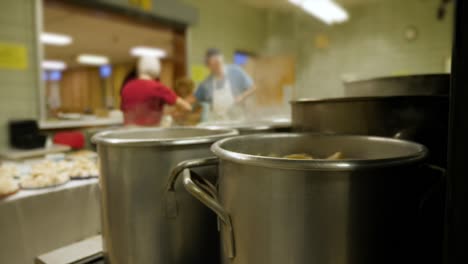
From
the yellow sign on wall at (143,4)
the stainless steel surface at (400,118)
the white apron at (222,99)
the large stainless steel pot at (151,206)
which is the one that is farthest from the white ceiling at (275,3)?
the large stainless steel pot at (151,206)

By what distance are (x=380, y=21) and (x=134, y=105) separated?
4.64 meters

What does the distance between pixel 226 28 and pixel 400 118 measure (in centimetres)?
449

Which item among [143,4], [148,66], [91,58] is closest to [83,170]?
[148,66]

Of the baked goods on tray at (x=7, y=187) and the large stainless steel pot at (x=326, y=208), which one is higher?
the large stainless steel pot at (x=326, y=208)

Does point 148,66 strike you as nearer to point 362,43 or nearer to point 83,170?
point 83,170

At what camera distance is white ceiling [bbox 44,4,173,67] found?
16.2ft

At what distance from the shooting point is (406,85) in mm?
991

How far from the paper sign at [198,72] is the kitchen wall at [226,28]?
7 cm

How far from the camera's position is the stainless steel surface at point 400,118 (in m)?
0.72

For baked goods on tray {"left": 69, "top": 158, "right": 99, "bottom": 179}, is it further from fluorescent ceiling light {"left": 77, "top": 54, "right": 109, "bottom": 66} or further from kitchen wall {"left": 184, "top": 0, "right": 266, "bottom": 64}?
fluorescent ceiling light {"left": 77, "top": 54, "right": 109, "bottom": 66}

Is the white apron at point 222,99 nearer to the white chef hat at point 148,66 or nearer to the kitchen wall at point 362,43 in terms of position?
the white chef hat at point 148,66

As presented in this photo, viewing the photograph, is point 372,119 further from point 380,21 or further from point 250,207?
point 380,21

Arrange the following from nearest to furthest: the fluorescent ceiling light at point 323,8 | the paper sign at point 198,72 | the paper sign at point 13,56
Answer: the paper sign at point 13,56 < the fluorescent ceiling light at point 323,8 < the paper sign at point 198,72

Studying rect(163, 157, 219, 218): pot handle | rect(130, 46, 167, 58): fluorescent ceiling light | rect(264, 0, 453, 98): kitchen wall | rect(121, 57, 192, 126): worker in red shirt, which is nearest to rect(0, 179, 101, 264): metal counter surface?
rect(121, 57, 192, 126): worker in red shirt
